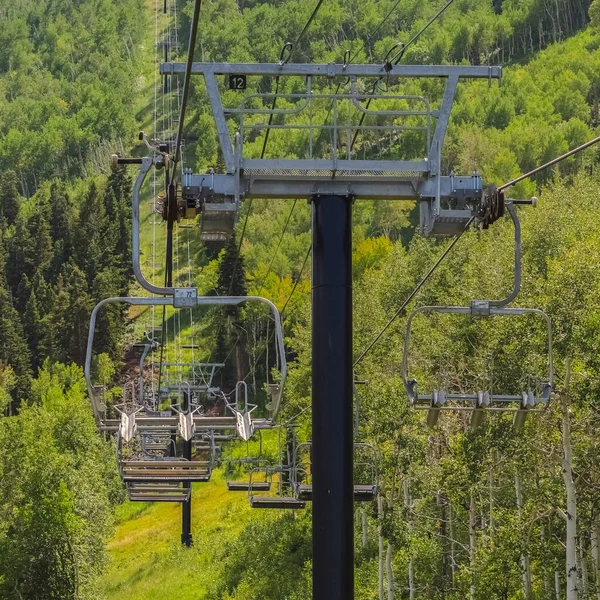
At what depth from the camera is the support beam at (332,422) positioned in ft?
35.4

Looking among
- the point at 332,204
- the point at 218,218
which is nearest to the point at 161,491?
the point at 218,218

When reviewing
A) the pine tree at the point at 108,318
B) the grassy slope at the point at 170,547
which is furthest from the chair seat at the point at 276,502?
the pine tree at the point at 108,318

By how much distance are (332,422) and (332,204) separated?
1883 mm

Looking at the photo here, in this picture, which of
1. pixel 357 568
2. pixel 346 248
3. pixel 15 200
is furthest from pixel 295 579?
pixel 15 200

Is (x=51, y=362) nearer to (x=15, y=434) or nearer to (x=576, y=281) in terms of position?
(x=15, y=434)

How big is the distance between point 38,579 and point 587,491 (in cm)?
2644

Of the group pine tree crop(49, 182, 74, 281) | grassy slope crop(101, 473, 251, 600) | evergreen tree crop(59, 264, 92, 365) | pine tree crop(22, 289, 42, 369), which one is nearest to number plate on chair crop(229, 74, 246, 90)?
grassy slope crop(101, 473, 251, 600)

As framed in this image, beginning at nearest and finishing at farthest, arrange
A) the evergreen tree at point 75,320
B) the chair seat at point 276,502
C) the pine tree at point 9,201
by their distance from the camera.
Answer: the chair seat at point 276,502
the evergreen tree at point 75,320
the pine tree at point 9,201

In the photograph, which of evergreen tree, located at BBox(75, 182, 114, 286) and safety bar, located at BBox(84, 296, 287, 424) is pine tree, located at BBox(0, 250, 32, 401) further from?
safety bar, located at BBox(84, 296, 287, 424)

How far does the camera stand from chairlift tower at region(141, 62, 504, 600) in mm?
10852

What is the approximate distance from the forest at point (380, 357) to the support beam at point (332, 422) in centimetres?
352

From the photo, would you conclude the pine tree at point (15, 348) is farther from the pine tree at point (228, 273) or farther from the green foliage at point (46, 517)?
the green foliage at point (46, 517)

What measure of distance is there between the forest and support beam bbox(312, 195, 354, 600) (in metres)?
3.52

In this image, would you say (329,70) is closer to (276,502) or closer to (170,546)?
(276,502)
